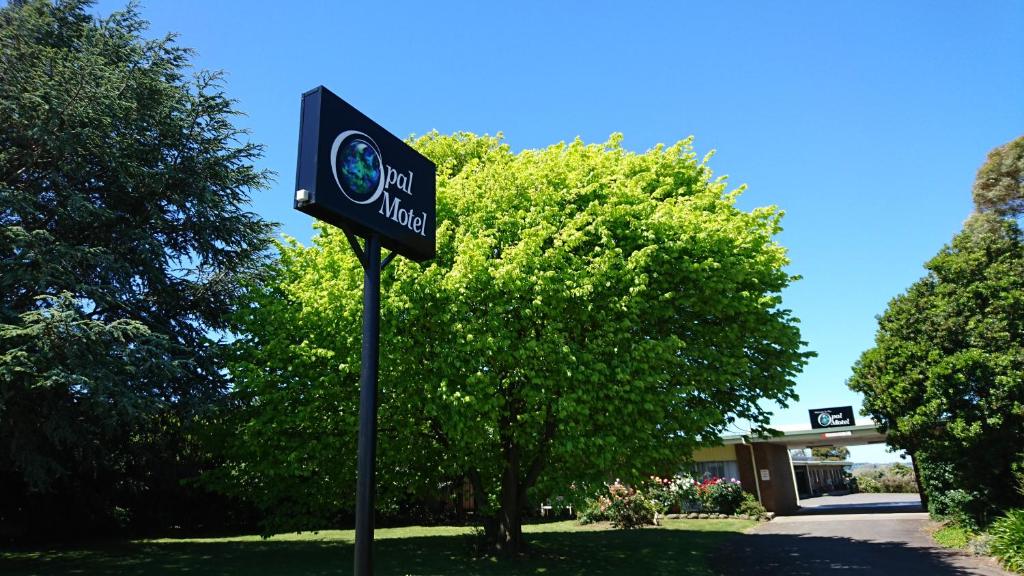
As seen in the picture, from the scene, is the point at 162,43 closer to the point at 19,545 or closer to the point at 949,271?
the point at 19,545

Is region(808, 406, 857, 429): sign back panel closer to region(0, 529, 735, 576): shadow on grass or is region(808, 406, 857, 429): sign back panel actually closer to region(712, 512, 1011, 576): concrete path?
region(712, 512, 1011, 576): concrete path

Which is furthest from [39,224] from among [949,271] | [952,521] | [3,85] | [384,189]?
[952,521]

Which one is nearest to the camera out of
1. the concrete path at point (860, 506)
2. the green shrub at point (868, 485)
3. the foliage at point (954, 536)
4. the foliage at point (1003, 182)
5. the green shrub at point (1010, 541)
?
the green shrub at point (1010, 541)

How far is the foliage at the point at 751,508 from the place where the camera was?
2850cm

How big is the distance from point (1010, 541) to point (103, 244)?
2592 cm

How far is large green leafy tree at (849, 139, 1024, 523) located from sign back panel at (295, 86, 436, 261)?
15894 millimetres

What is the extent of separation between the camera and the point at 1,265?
49.6 ft

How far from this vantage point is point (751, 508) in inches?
1134

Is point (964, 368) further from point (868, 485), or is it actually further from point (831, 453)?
point (831, 453)

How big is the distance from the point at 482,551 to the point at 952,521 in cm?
1636

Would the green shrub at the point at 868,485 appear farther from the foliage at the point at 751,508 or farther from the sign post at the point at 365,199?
the sign post at the point at 365,199

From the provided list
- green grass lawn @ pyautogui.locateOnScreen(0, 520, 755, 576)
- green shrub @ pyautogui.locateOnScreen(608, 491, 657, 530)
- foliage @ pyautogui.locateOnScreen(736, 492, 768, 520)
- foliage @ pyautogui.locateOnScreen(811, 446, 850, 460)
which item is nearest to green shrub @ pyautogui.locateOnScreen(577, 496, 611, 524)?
green shrub @ pyautogui.locateOnScreen(608, 491, 657, 530)

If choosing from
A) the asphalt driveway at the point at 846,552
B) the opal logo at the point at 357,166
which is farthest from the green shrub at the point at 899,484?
the opal logo at the point at 357,166

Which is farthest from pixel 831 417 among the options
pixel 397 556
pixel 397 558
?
pixel 397 558
